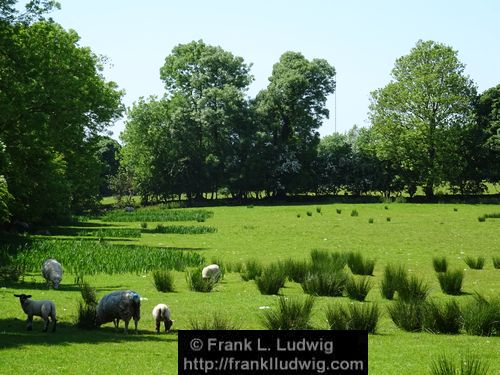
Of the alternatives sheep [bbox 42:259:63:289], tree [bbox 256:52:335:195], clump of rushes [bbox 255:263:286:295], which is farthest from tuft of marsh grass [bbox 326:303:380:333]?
tree [bbox 256:52:335:195]

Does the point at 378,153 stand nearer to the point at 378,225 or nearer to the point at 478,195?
the point at 478,195

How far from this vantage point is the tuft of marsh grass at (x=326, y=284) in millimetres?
20275

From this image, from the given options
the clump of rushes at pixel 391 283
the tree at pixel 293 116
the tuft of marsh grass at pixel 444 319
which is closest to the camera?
the tuft of marsh grass at pixel 444 319

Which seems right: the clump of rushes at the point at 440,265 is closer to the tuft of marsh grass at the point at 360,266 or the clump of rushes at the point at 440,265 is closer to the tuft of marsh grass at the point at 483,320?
the tuft of marsh grass at the point at 360,266

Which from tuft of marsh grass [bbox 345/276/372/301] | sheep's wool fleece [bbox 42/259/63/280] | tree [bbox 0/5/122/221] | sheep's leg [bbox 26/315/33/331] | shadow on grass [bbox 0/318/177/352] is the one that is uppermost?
tree [bbox 0/5/122/221]

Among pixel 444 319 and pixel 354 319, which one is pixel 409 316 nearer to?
pixel 444 319

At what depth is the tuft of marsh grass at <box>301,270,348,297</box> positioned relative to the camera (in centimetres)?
2027

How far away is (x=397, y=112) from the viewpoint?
89000 mm

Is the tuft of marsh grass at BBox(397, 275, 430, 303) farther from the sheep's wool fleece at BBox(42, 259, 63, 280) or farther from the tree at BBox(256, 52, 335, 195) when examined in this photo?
the tree at BBox(256, 52, 335, 195)

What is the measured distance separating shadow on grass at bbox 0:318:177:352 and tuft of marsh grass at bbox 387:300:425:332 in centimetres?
484

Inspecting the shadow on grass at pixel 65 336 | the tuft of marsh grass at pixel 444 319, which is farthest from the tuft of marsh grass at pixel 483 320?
the shadow on grass at pixel 65 336

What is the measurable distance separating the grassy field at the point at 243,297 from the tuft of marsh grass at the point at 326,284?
0.55 metres

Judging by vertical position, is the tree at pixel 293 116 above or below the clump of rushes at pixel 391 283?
above

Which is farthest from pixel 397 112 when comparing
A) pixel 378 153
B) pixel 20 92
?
pixel 20 92
